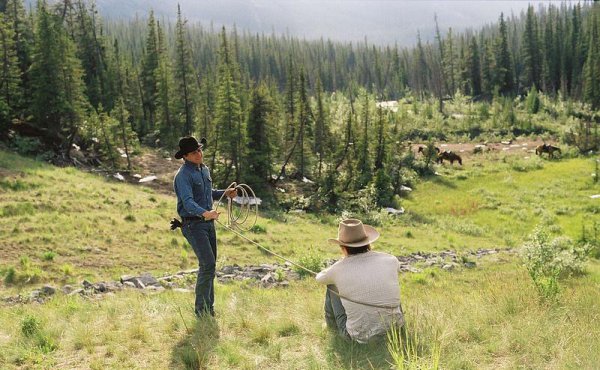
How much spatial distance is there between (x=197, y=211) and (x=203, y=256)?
0.82 metres

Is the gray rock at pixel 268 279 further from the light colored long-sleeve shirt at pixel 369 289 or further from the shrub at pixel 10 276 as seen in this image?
the light colored long-sleeve shirt at pixel 369 289

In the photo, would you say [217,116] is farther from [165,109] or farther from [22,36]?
[22,36]

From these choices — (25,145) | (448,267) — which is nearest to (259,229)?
(448,267)

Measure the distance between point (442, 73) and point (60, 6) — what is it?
8875cm

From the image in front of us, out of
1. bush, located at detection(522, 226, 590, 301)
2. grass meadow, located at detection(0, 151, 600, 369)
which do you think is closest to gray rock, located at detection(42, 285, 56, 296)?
grass meadow, located at detection(0, 151, 600, 369)

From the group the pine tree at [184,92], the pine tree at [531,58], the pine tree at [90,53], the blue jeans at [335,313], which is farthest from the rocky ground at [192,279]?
the pine tree at [531,58]

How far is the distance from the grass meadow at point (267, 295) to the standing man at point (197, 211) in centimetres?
48

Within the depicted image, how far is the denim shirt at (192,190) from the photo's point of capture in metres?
6.91

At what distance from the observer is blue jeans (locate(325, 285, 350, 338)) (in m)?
6.20

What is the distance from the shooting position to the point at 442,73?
11581 centimetres

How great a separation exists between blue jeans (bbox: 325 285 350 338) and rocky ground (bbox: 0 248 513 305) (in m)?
5.98

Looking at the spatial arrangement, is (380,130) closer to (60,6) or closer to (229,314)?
(229,314)

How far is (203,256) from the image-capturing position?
7.23 m

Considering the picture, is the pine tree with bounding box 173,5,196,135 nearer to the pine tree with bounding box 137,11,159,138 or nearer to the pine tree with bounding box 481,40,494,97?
the pine tree with bounding box 137,11,159,138
